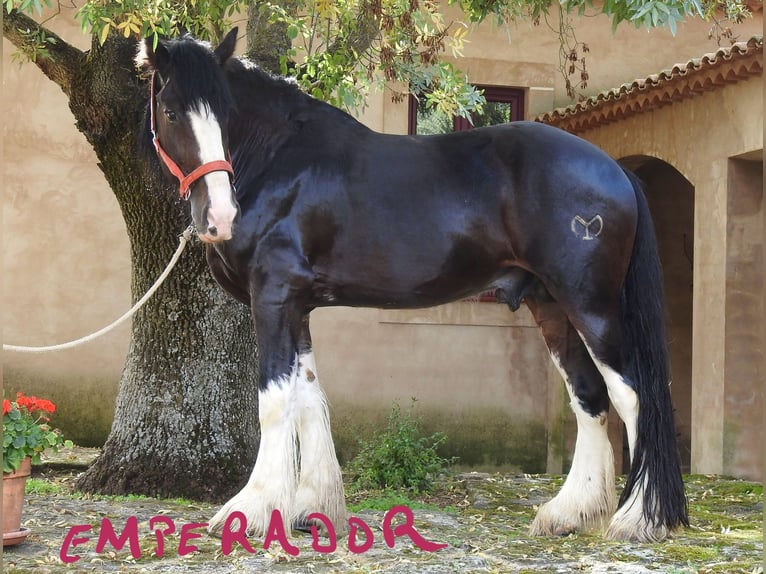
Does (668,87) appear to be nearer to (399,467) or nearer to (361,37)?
(361,37)

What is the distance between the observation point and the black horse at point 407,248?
3.81m

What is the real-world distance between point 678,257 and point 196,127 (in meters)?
8.85

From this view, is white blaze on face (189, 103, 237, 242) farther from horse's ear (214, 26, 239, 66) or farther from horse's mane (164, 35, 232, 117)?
horse's ear (214, 26, 239, 66)

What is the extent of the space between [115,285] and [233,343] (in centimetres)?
446

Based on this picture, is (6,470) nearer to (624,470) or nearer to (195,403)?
(195,403)

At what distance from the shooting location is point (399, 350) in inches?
397

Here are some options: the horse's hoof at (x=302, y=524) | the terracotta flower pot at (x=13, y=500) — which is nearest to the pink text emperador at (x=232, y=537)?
the horse's hoof at (x=302, y=524)

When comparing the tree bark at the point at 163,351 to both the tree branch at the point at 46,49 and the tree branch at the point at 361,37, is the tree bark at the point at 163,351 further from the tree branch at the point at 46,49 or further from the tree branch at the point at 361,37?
the tree branch at the point at 361,37

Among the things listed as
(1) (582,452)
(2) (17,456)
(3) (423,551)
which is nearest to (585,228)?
(1) (582,452)

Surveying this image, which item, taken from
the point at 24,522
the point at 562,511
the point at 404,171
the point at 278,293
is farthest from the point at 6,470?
the point at 562,511

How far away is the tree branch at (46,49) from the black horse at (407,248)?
185cm

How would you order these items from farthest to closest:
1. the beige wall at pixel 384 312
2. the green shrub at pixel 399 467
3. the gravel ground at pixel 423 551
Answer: the beige wall at pixel 384 312
the green shrub at pixel 399 467
the gravel ground at pixel 423 551

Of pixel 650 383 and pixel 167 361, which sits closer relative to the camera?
pixel 650 383

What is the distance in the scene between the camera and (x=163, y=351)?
220 inches
